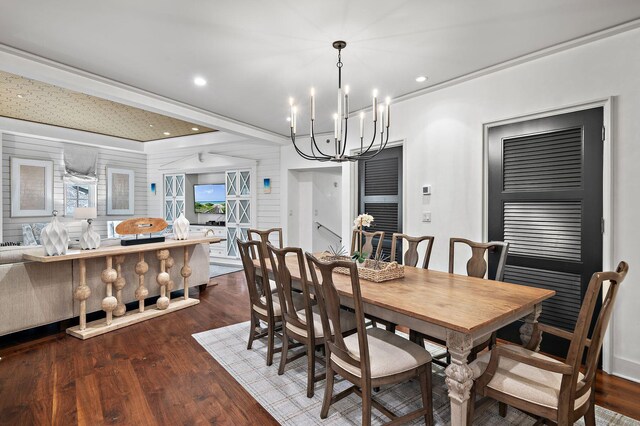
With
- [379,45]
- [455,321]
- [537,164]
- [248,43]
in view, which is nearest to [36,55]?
[248,43]

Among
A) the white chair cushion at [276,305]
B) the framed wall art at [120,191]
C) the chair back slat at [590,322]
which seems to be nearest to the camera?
the chair back slat at [590,322]

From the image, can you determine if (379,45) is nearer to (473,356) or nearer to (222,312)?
→ (473,356)

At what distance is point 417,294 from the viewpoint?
2086 millimetres

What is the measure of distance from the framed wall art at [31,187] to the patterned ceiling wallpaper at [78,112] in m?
0.87

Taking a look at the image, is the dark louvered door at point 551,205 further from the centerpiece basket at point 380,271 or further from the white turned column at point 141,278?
the white turned column at point 141,278

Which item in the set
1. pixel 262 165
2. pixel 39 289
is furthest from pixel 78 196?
pixel 39 289

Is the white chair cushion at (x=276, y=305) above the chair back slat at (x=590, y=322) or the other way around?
the other way around

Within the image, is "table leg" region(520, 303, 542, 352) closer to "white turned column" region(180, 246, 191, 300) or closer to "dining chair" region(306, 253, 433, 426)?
"dining chair" region(306, 253, 433, 426)

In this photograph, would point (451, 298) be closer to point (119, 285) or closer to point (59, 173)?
point (119, 285)

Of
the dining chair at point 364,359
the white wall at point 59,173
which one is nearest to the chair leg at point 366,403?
the dining chair at point 364,359

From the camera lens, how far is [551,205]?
3049 millimetres

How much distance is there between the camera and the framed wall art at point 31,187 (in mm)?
6223

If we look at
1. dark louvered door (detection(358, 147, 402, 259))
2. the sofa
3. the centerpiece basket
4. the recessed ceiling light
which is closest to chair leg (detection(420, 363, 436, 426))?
the centerpiece basket

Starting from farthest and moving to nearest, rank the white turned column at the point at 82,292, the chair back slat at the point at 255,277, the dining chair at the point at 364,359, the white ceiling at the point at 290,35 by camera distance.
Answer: the white turned column at the point at 82,292, the chair back slat at the point at 255,277, the white ceiling at the point at 290,35, the dining chair at the point at 364,359
